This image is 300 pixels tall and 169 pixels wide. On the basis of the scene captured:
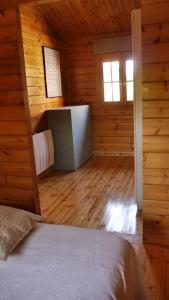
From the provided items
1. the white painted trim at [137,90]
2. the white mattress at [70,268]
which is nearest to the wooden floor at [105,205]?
the white painted trim at [137,90]

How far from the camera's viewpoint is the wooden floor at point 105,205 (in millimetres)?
1956

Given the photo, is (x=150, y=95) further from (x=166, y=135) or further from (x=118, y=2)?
(x=118, y=2)

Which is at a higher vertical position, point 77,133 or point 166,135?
point 166,135

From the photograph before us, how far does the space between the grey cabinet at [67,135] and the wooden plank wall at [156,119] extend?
220 centimetres

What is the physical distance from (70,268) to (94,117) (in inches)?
165

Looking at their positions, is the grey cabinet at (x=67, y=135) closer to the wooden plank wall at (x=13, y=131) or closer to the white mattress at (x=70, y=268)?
the wooden plank wall at (x=13, y=131)

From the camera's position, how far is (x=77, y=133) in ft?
14.2

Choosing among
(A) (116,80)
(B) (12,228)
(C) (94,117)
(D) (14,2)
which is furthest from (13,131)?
(A) (116,80)

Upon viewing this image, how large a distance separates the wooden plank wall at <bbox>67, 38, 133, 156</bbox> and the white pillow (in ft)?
12.3

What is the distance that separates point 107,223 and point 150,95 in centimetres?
130

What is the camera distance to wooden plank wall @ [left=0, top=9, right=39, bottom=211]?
7.47ft

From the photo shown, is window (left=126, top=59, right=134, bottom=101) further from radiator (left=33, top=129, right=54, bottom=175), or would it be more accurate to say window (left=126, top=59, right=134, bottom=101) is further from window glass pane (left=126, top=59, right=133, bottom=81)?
radiator (left=33, top=129, right=54, bottom=175)

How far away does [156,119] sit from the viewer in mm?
1964

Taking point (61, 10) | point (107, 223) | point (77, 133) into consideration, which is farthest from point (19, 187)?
point (61, 10)
